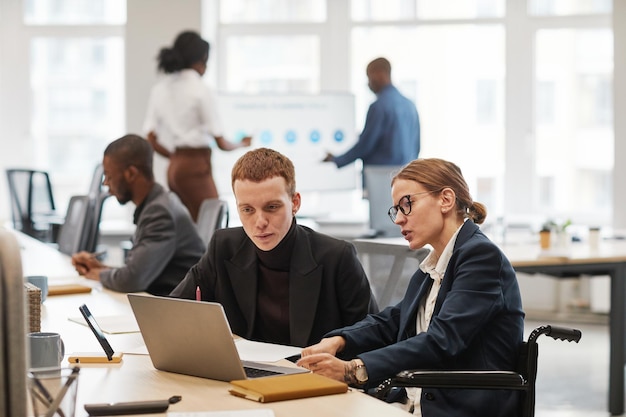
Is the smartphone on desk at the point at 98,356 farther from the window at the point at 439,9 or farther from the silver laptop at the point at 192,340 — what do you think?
the window at the point at 439,9

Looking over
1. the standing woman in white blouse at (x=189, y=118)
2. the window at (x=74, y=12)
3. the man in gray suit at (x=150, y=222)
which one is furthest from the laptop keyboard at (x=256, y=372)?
the window at (x=74, y=12)

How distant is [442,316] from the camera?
91.6 inches

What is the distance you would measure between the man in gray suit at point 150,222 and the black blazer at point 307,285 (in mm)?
1006

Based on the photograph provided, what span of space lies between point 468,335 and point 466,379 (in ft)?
0.60

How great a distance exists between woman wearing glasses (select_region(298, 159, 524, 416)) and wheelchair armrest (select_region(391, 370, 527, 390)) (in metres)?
0.14

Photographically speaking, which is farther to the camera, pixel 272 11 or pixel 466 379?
pixel 272 11

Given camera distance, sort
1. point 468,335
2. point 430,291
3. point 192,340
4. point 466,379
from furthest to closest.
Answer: point 430,291, point 468,335, point 466,379, point 192,340

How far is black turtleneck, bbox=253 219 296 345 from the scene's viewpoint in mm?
2746

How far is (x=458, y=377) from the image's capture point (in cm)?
215

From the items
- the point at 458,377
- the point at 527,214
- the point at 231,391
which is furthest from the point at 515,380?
the point at 527,214

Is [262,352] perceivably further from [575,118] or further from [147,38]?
[575,118]

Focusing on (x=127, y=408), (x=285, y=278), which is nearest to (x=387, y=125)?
(x=285, y=278)

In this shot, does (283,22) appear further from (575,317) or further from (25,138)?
(575,317)

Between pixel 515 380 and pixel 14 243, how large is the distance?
4.13 ft
